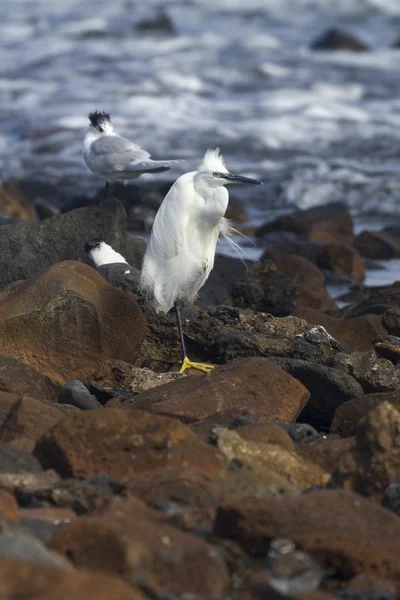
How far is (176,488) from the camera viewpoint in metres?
3.61

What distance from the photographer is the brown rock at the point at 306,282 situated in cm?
866

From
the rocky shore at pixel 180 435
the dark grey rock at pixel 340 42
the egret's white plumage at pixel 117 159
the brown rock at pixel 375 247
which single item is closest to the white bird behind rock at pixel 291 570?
the rocky shore at pixel 180 435

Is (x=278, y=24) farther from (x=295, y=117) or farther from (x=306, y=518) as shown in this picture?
(x=306, y=518)

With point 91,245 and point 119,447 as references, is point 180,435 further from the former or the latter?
point 91,245

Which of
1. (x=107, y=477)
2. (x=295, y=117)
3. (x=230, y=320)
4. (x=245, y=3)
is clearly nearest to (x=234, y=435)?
(x=107, y=477)

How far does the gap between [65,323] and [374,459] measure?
2543 millimetres

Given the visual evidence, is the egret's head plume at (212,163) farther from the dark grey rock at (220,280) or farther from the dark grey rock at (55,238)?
the dark grey rock at (220,280)

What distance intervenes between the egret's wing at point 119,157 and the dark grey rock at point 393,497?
5.03 meters

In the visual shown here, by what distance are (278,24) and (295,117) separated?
44.8ft

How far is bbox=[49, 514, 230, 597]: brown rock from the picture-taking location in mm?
2945

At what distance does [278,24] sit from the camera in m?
32.8

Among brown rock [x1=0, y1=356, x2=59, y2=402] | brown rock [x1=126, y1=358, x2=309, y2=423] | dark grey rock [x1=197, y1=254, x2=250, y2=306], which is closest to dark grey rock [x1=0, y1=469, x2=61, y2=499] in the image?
brown rock [x1=126, y1=358, x2=309, y2=423]

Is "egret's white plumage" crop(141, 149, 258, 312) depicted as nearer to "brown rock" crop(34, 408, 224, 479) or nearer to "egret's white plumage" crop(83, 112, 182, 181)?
"egret's white plumage" crop(83, 112, 182, 181)

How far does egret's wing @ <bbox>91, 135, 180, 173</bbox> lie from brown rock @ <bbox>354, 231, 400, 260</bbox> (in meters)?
3.40
